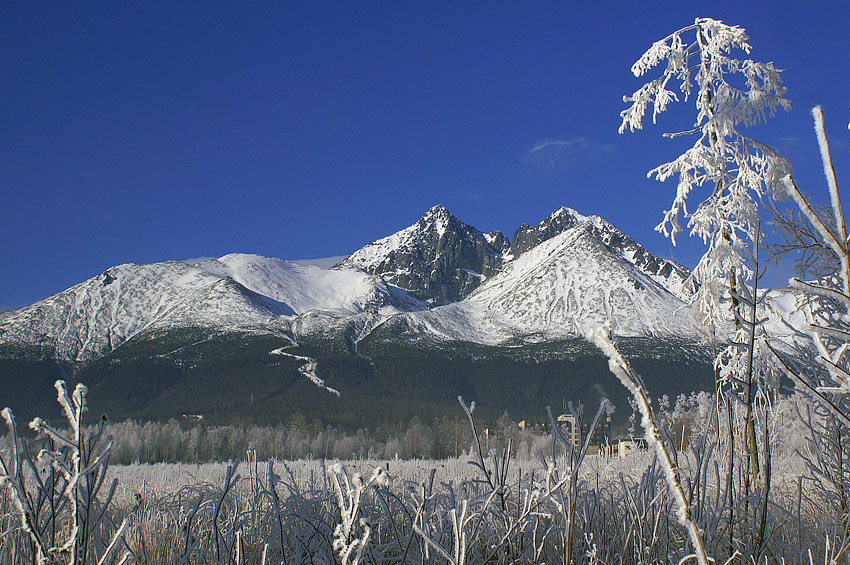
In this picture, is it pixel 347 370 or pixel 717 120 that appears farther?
pixel 347 370

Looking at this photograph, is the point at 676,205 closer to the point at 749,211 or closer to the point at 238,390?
the point at 749,211

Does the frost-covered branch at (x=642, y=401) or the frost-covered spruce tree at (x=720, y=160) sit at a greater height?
the frost-covered spruce tree at (x=720, y=160)

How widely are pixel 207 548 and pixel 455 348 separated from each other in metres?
183

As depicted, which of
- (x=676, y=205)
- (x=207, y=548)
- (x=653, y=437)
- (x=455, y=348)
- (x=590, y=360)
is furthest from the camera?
(x=455, y=348)

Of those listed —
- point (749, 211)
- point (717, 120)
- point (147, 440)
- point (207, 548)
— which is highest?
point (717, 120)

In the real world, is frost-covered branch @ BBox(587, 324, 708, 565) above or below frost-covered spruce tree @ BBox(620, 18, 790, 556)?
below

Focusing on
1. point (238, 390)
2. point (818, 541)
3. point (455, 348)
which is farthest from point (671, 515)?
point (455, 348)

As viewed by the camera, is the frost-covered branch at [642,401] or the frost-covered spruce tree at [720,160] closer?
the frost-covered branch at [642,401]

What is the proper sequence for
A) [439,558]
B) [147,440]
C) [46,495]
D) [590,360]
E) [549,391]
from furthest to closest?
[590,360] < [549,391] < [147,440] < [439,558] < [46,495]

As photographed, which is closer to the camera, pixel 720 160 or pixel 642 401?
pixel 642 401

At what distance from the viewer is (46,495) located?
2010 millimetres

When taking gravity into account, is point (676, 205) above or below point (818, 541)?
above

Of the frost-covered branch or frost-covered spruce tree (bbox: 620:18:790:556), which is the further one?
frost-covered spruce tree (bbox: 620:18:790:556)

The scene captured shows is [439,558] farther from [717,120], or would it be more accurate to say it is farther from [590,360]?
[590,360]
